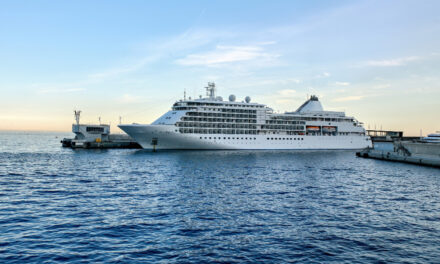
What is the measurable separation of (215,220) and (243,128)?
63.4 metres

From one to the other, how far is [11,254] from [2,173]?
30.7m

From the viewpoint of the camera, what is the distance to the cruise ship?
74188mm

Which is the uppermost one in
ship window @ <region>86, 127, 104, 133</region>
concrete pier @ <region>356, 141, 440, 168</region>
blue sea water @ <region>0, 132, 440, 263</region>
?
ship window @ <region>86, 127, 104, 133</region>

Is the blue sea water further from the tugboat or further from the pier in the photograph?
the tugboat

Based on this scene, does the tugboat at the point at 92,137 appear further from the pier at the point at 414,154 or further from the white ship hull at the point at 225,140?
the pier at the point at 414,154

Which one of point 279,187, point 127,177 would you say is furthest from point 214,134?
point 279,187

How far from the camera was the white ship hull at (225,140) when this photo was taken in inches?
2859

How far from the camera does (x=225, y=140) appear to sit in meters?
79.0

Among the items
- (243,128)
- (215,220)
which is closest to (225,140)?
(243,128)

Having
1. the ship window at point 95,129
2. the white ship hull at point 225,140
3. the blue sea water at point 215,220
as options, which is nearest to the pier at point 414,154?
the white ship hull at point 225,140

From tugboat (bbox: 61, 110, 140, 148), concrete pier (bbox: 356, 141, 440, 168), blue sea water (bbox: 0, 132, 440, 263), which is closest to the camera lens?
blue sea water (bbox: 0, 132, 440, 263)

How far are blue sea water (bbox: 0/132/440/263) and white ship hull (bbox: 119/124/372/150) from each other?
121 feet

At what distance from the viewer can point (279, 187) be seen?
105 feet

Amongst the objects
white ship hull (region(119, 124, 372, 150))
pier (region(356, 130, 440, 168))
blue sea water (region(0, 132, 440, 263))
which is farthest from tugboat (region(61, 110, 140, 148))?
pier (region(356, 130, 440, 168))
